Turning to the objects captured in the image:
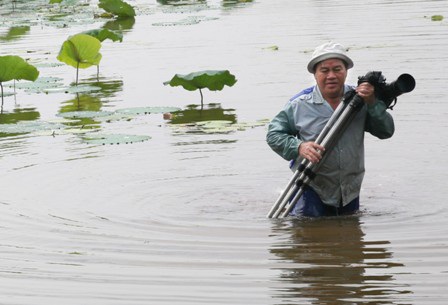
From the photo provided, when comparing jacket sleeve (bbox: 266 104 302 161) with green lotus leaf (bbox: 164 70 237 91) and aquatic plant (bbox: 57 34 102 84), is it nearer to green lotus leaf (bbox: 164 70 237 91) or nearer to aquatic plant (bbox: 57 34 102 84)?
green lotus leaf (bbox: 164 70 237 91)

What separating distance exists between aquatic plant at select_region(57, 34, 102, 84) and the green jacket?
258 inches

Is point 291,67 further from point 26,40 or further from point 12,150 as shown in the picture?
point 26,40

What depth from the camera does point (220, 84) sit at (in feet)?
37.1

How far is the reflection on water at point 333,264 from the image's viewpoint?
491 cm

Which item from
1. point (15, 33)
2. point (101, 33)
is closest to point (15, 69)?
point (101, 33)

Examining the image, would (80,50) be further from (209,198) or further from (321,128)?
(321,128)

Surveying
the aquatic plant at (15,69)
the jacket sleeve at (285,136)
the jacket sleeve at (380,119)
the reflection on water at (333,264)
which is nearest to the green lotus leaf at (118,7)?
the aquatic plant at (15,69)

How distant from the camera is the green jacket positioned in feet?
20.9

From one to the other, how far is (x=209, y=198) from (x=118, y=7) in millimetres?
15093

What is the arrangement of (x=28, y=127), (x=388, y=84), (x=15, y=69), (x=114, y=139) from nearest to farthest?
1. (x=388, y=84)
2. (x=114, y=139)
3. (x=28, y=127)
4. (x=15, y=69)

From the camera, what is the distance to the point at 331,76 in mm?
6301

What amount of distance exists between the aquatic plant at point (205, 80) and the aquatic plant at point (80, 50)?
6.54 ft

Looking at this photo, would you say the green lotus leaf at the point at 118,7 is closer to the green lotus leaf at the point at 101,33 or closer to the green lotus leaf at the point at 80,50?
the green lotus leaf at the point at 101,33

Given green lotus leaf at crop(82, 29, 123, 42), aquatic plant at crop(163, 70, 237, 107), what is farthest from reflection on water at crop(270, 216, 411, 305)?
green lotus leaf at crop(82, 29, 123, 42)
